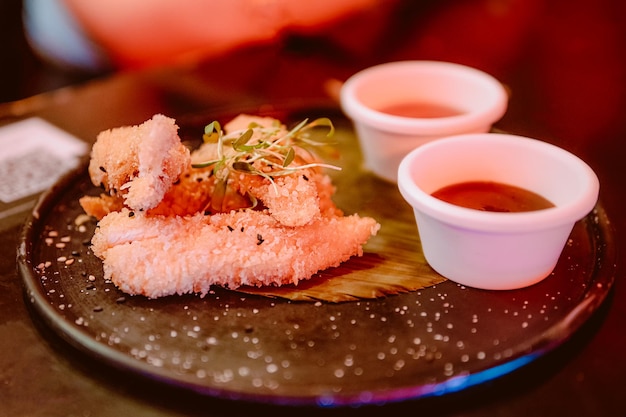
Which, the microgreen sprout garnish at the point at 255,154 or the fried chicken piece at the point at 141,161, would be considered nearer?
the fried chicken piece at the point at 141,161

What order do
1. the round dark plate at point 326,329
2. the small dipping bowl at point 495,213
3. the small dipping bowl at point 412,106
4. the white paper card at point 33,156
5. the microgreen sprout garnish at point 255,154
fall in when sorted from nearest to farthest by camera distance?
the round dark plate at point 326,329 < the small dipping bowl at point 495,213 < the microgreen sprout garnish at point 255,154 < the small dipping bowl at point 412,106 < the white paper card at point 33,156

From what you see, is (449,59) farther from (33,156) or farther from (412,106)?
(33,156)

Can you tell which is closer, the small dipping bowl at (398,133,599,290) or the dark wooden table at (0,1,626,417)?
the dark wooden table at (0,1,626,417)

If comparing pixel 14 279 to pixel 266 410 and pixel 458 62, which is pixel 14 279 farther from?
pixel 458 62

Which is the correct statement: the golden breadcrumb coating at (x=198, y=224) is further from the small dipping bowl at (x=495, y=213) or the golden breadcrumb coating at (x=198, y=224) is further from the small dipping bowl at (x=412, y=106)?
the small dipping bowl at (x=412, y=106)

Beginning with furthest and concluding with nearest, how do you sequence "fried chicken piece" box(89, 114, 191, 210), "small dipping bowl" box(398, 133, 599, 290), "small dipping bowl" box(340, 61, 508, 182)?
"small dipping bowl" box(340, 61, 508, 182), "fried chicken piece" box(89, 114, 191, 210), "small dipping bowl" box(398, 133, 599, 290)

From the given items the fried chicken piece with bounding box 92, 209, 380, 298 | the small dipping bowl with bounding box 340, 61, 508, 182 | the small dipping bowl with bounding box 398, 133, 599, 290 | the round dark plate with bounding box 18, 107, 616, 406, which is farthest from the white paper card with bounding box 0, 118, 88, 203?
the small dipping bowl with bounding box 398, 133, 599, 290

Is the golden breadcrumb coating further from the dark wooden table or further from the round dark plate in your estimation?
the dark wooden table

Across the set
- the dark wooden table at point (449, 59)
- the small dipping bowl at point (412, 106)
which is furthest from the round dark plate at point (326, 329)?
the small dipping bowl at point (412, 106)
